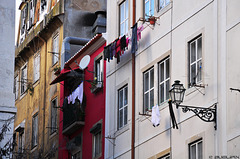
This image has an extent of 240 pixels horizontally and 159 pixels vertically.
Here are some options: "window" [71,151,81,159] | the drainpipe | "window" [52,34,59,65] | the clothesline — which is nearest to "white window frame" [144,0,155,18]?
the clothesline

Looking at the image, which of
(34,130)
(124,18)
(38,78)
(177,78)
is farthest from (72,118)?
(177,78)

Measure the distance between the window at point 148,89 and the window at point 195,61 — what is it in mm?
3068

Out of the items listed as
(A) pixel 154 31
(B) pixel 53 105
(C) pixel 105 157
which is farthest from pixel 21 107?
(A) pixel 154 31

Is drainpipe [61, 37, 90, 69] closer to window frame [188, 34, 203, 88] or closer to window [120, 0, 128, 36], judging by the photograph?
window [120, 0, 128, 36]

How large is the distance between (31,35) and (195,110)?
21.9 meters

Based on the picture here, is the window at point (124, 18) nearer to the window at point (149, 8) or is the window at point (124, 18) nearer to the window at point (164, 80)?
the window at point (149, 8)

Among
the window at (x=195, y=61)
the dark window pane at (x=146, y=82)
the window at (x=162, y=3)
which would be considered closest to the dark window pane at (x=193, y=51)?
the window at (x=195, y=61)

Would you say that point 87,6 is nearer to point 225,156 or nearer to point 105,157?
point 105,157

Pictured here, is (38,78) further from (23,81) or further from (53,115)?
(53,115)

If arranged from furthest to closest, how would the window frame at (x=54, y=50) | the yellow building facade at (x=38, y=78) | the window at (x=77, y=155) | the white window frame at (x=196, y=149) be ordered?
the window frame at (x=54, y=50) < the yellow building facade at (x=38, y=78) < the window at (x=77, y=155) < the white window frame at (x=196, y=149)

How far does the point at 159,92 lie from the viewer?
1042 inches

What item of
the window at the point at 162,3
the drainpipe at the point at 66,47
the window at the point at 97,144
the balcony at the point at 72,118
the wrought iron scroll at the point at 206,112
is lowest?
the wrought iron scroll at the point at 206,112

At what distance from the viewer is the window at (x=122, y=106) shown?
2928 cm

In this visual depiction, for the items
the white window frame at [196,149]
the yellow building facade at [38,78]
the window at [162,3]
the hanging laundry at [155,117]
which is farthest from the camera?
the yellow building facade at [38,78]
